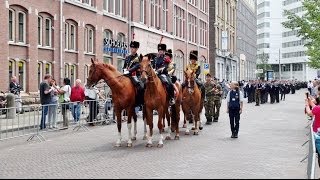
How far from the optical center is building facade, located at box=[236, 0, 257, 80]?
90619 millimetres

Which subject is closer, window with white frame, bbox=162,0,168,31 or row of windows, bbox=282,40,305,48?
window with white frame, bbox=162,0,168,31

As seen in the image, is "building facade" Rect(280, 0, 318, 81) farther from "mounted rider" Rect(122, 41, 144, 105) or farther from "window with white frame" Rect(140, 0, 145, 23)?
"mounted rider" Rect(122, 41, 144, 105)

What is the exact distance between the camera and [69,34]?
104 feet

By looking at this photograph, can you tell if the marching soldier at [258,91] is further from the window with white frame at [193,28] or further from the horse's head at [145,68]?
the horse's head at [145,68]

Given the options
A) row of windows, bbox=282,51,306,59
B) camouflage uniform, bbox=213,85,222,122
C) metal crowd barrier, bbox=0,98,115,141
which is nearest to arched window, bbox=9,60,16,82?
metal crowd barrier, bbox=0,98,115,141

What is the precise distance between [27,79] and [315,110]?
19137 mm

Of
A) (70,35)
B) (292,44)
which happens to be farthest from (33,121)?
(292,44)

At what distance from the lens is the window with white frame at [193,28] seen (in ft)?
195

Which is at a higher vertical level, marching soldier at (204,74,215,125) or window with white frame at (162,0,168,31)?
window with white frame at (162,0,168,31)

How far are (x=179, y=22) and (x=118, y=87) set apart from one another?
41880mm

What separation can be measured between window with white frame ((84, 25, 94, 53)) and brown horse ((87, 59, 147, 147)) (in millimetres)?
20108

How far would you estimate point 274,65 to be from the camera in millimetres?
152000

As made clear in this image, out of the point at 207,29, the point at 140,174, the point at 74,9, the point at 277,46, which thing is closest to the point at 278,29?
the point at 277,46

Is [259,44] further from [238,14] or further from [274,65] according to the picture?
[238,14]
